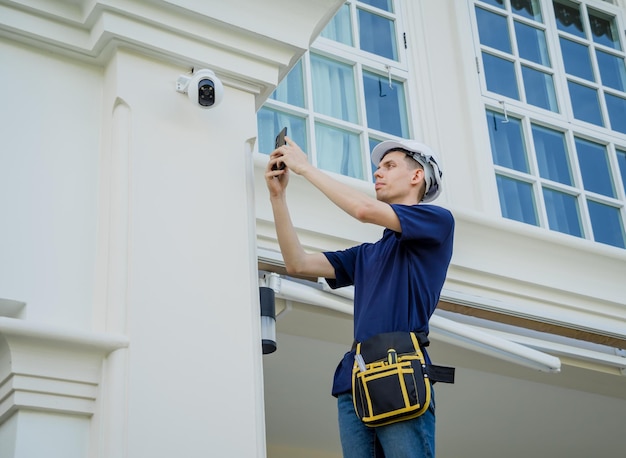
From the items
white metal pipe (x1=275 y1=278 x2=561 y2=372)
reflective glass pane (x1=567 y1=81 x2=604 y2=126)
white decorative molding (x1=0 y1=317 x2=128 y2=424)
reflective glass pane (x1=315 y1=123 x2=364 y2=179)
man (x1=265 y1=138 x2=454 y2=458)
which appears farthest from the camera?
reflective glass pane (x1=567 y1=81 x2=604 y2=126)

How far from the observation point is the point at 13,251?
9.59 feet

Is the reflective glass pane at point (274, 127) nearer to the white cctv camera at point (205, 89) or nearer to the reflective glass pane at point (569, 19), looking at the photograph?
the white cctv camera at point (205, 89)

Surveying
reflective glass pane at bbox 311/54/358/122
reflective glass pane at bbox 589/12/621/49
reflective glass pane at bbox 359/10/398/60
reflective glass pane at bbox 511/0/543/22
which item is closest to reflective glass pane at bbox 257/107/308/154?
reflective glass pane at bbox 311/54/358/122

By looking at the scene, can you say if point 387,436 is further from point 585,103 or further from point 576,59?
point 576,59

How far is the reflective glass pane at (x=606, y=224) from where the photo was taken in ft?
20.3

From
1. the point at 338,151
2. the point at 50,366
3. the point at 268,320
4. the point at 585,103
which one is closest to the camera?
the point at 50,366

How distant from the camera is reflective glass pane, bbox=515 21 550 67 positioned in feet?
22.1

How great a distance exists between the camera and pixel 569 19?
7.22 metres

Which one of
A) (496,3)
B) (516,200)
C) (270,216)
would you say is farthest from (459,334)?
(496,3)

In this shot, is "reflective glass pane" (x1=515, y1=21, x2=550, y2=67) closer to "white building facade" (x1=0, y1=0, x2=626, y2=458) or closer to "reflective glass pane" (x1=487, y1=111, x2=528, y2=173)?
"white building facade" (x1=0, y1=0, x2=626, y2=458)

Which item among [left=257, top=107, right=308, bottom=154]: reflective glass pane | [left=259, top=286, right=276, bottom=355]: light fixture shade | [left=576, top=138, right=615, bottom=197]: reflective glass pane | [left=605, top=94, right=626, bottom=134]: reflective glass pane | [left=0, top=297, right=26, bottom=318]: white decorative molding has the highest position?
[left=605, top=94, right=626, bottom=134]: reflective glass pane

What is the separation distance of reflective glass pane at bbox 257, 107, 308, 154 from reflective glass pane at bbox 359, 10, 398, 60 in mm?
893

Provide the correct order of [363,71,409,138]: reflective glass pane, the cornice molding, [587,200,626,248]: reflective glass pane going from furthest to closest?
[587,200,626,248]: reflective glass pane < [363,71,409,138]: reflective glass pane < the cornice molding

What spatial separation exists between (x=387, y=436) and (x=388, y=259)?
0.60 metres
